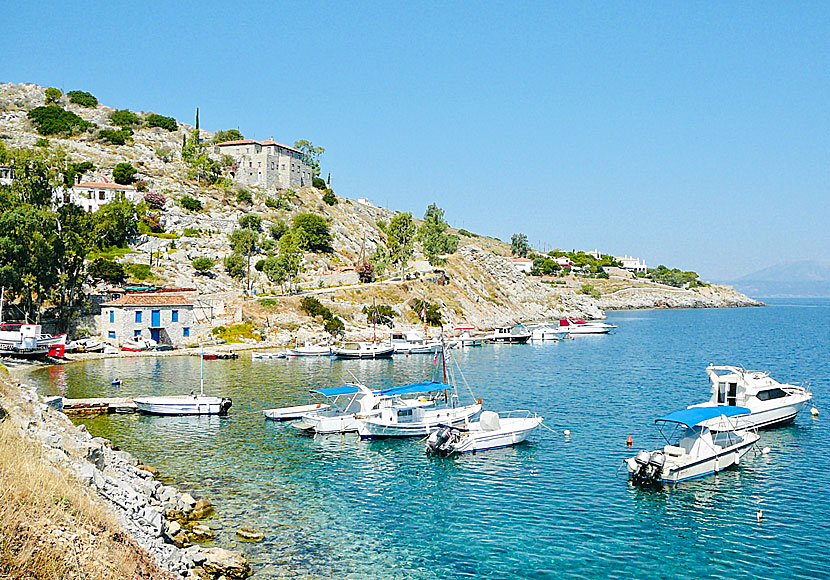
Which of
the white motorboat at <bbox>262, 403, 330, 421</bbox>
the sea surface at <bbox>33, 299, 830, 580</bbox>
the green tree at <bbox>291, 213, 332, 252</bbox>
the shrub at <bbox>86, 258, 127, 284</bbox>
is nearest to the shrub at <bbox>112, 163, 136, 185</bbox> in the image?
the green tree at <bbox>291, 213, 332, 252</bbox>

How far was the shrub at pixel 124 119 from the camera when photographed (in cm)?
17862

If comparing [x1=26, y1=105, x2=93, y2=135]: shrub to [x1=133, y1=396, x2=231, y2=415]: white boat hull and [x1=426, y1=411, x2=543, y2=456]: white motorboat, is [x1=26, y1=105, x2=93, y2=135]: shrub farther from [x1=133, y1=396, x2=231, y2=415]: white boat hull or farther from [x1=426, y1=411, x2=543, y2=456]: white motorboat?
[x1=426, y1=411, x2=543, y2=456]: white motorboat

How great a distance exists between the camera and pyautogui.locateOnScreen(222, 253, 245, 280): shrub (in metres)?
116

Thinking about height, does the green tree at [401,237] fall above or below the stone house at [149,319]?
above

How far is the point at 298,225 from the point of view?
14338cm

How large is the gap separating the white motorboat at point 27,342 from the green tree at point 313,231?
69666 millimetres

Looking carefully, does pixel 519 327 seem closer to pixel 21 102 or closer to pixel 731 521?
pixel 731 521

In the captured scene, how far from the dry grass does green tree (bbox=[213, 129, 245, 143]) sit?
18737 centimetres

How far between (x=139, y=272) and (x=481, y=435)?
264ft

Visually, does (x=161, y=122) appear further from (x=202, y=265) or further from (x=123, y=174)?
(x=202, y=265)

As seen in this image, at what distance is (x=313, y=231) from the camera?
14425cm

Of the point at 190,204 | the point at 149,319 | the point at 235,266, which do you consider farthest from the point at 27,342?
the point at 190,204

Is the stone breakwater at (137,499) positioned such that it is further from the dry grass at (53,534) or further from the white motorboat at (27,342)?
the white motorboat at (27,342)

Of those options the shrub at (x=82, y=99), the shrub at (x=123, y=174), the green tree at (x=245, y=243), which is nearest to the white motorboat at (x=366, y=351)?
the green tree at (x=245, y=243)
